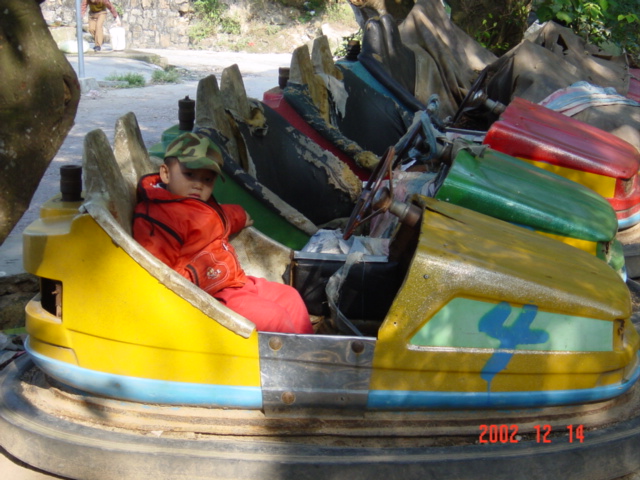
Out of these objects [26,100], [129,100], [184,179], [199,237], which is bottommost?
[129,100]

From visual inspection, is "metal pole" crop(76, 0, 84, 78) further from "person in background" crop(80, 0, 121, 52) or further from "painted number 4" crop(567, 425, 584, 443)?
"painted number 4" crop(567, 425, 584, 443)

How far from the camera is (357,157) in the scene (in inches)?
165

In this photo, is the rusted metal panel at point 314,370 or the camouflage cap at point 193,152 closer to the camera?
the rusted metal panel at point 314,370

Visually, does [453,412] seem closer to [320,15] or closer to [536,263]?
[536,263]

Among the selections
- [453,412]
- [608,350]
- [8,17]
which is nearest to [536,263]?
[608,350]

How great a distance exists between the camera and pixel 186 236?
7.82ft

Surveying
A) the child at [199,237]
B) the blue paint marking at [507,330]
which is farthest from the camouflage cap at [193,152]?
the blue paint marking at [507,330]

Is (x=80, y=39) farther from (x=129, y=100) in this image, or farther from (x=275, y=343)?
(x=275, y=343)

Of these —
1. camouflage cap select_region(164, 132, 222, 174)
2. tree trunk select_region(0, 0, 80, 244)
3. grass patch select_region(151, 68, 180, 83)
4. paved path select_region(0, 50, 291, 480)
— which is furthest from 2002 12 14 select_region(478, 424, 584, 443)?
grass patch select_region(151, 68, 180, 83)

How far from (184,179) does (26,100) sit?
55cm

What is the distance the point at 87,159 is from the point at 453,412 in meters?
1.33

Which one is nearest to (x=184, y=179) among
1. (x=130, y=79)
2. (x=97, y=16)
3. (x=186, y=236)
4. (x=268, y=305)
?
(x=186, y=236)

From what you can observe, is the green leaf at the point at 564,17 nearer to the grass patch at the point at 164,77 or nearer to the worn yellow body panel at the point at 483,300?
the grass patch at the point at 164,77

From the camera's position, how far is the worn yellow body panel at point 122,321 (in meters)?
2.04
